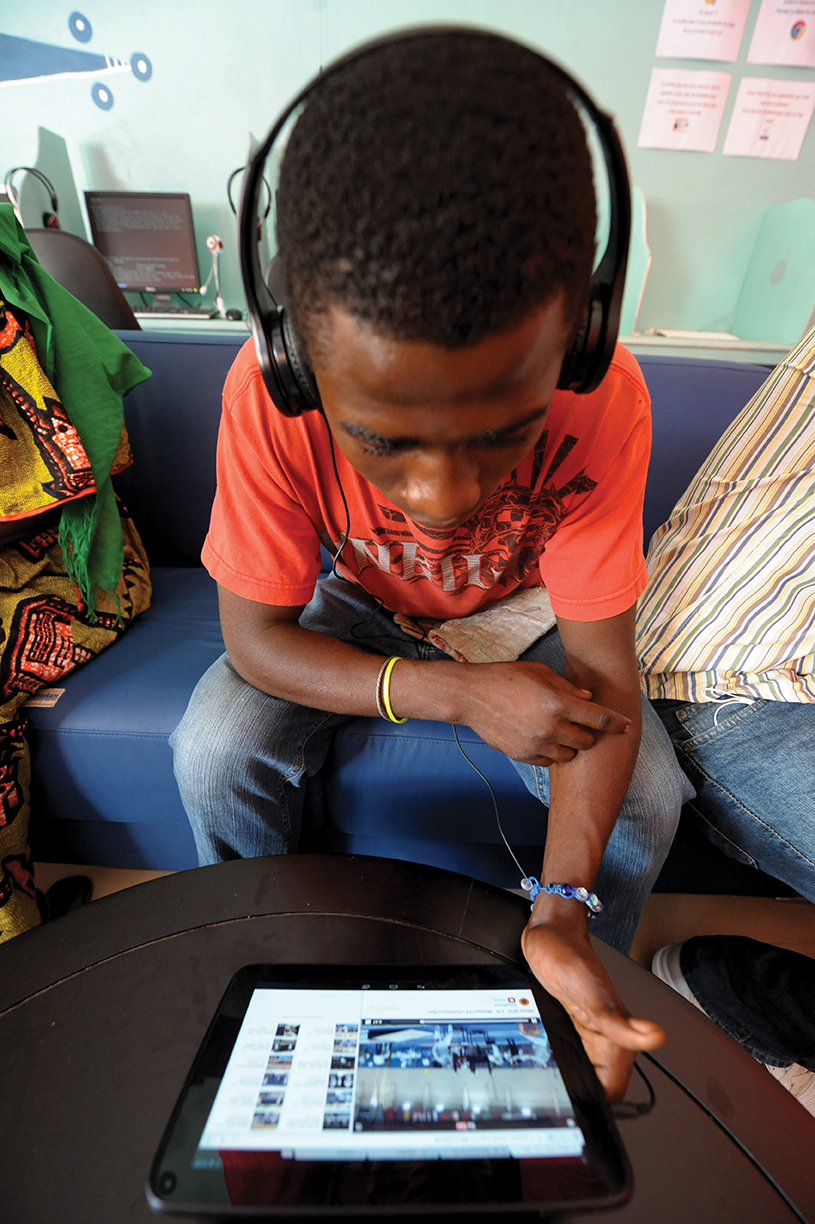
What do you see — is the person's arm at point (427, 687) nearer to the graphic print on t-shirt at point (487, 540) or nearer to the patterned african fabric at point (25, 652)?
the graphic print on t-shirt at point (487, 540)

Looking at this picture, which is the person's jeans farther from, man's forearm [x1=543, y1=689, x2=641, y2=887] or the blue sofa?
man's forearm [x1=543, y1=689, x2=641, y2=887]

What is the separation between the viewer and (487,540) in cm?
80

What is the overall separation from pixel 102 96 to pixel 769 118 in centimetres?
278

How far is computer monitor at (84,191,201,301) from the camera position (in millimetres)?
2506

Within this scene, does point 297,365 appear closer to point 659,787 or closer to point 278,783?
point 278,783

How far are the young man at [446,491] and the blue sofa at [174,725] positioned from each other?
11cm

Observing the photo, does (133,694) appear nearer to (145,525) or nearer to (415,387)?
(145,525)

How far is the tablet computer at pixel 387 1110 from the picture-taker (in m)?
0.38

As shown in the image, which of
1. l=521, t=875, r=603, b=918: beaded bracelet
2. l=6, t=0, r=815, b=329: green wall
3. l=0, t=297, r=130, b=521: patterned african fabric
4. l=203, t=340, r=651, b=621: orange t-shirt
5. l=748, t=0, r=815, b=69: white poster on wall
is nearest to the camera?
l=521, t=875, r=603, b=918: beaded bracelet

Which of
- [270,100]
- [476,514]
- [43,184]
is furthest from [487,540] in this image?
[43,184]

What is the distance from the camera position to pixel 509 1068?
43cm

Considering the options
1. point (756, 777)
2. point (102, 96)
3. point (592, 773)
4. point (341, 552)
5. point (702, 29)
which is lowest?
point (756, 777)

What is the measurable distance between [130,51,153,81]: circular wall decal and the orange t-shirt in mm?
2681

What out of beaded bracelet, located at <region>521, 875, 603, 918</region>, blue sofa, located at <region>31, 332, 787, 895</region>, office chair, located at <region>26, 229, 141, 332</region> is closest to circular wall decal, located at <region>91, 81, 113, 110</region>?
office chair, located at <region>26, 229, 141, 332</region>
